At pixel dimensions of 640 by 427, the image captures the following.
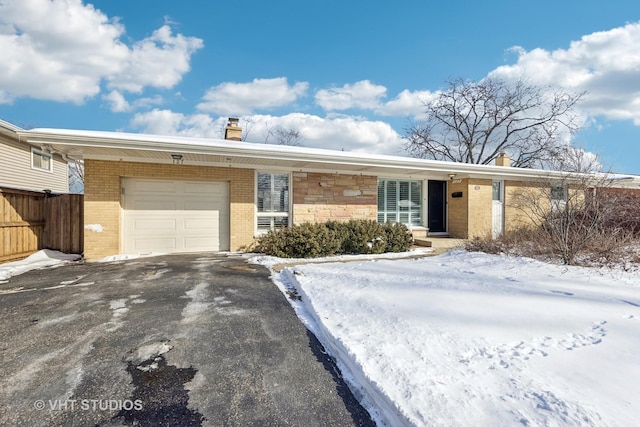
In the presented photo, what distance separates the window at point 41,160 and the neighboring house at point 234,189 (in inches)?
235

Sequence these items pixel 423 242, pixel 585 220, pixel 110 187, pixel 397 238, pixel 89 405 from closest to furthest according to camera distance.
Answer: pixel 89 405, pixel 585 220, pixel 110 187, pixel 397 238, pixel 423 242

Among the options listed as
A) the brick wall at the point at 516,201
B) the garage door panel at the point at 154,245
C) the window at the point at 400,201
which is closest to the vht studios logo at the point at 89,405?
the garage door panel at the point at 154,245

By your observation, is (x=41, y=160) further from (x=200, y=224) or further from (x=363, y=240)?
(x=363, y=240)

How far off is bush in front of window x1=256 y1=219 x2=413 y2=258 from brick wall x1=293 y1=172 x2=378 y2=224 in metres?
1.18

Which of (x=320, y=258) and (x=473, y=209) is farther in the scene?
(x=473, y=209)

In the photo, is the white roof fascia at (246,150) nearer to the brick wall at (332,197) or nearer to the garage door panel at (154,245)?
the brick wall at (332,197)

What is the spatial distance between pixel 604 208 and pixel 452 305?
236 inches

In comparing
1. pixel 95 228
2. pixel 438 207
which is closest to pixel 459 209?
pixel 438 207

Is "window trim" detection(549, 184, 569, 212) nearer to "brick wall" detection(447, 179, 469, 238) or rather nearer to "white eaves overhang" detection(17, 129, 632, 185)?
"white eaves overhang" detection(17, 129, 632, 185)

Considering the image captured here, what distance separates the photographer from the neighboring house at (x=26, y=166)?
1036cm

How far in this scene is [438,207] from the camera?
12.6 metres

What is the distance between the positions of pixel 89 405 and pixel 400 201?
1064cm

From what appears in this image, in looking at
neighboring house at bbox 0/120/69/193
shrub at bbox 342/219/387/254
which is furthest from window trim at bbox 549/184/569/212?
neighboring house at bbox 0/120/69/193

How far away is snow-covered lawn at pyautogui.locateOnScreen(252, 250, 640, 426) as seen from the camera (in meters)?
1.96
